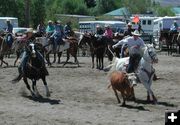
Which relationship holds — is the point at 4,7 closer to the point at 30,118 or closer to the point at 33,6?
the point at 33,6

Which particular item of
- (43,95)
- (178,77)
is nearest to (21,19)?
(178,77)

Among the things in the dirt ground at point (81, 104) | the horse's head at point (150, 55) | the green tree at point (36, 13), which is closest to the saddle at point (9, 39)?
the dirt ground at point (81, 104)

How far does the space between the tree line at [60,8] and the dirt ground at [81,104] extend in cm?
3324

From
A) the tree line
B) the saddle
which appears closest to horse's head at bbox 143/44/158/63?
the saddle

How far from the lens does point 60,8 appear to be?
99.1 meters

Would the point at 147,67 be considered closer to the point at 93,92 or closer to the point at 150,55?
the point at 150,55

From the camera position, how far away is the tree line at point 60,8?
6481cm

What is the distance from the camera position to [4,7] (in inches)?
2542

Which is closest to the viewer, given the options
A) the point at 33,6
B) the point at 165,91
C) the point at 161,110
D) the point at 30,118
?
the point at 30,118

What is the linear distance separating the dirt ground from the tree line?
33239 mm

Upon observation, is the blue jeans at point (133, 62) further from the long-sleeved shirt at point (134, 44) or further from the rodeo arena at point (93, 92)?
the long-sleeved shirt at point (134, 44)

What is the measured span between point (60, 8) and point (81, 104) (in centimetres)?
8695

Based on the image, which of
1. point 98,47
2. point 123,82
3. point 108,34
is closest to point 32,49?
point 123,82

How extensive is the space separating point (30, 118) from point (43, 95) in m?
4.10
